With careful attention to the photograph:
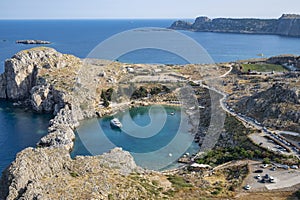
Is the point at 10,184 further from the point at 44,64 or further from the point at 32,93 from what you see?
the point at 44,64

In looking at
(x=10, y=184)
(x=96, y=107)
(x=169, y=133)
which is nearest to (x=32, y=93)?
(x=96, y=107)

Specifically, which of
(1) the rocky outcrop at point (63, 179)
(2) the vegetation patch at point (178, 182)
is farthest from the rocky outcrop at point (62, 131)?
(2) the vegetation patch at point (178, 182)

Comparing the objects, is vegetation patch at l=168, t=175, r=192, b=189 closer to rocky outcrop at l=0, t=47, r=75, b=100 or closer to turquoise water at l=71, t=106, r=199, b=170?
turquoise water at l=71, t=106, r=199, b=170

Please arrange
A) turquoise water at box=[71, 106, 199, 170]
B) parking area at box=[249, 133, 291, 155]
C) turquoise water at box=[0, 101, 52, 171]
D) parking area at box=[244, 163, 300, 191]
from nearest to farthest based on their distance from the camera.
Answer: parking area at box=[244, 163, 300, 191] → parking area at box=[249, 133, 291, 155] → turquoise water at box=[71, 106, 199, 170] → turquoise water at box=[0, 101, 52, 171]

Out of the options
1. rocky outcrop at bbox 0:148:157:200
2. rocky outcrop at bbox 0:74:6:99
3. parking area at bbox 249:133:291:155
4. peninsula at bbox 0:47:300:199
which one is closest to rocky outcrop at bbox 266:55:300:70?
peninsula at bbox 0:47:300:199

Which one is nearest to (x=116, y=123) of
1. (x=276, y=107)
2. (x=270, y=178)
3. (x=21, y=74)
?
(x=276, y=107)

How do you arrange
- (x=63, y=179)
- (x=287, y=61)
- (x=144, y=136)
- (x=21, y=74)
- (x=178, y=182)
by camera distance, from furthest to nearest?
1. (x=287, y=61)
2. (x=21, y=74)
3. (x=144, y=136)
4. (x=178, y=182)
5. (x=63, y=179)

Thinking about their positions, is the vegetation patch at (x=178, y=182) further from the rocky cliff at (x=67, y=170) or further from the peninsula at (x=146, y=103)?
the rocky cliff at (x=67, y=170)

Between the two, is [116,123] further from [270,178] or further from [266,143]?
[270,178]
